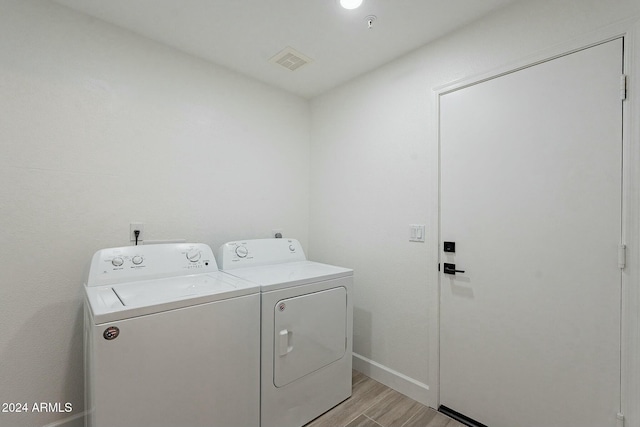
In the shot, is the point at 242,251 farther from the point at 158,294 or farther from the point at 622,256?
the point at 622,256

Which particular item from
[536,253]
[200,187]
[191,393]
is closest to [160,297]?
[191,393]

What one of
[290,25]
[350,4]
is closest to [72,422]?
[290,25]

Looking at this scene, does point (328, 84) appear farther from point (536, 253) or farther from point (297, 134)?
point (536, 253)

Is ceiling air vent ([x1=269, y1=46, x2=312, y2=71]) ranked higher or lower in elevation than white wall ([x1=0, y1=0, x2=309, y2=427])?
higher

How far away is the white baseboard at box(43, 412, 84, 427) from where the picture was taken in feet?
5.15

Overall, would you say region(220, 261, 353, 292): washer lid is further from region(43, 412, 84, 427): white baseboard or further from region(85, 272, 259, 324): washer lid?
region(43, 412, 84, 427): white baseboard

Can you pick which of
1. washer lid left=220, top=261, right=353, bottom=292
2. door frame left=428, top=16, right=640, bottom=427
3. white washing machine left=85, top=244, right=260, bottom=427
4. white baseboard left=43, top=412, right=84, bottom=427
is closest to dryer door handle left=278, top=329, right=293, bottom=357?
white washing machine left=85, top=244, right=260, bottom=427

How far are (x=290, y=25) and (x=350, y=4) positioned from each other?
15.7 inches

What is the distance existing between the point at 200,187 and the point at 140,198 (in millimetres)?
399

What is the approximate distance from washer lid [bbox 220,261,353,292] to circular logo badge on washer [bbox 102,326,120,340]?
64 cm

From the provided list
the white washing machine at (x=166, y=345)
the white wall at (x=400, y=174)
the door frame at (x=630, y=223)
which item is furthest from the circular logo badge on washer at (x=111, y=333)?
the door frame at (x=630, y=223)

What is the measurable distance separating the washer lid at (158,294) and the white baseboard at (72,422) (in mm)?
836

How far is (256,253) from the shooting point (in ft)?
7.08

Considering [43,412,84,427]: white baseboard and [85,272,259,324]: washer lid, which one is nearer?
[85,272,259,324]: washer lid
